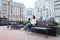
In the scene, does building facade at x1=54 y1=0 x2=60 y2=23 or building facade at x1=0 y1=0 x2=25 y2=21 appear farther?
building facade at x1=0 y1=0 x2=25 y2=21

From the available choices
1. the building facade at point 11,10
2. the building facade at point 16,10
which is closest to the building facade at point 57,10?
the building facade at point 11,10

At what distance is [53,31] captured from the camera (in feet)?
28.3

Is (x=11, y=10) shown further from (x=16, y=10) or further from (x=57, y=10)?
(x=57, y=10)

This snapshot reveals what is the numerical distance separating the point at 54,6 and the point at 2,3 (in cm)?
2903

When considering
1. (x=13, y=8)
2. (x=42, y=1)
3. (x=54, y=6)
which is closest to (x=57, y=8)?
(x=54, y=6)

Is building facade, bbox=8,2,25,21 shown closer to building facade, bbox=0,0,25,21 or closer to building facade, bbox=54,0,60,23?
building facade, bbox=0,0,25,21

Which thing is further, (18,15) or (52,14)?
(18,15)

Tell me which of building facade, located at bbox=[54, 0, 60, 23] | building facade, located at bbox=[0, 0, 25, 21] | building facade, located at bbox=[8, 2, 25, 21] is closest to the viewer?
building facade, located at bbox=[54, 0, 60, 23]

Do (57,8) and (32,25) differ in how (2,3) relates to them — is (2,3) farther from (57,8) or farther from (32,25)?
(32,25)

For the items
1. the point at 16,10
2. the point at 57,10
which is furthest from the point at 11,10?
the point at 57,10

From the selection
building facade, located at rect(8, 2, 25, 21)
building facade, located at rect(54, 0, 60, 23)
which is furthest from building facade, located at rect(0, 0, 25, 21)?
building facade, located at rect(54, 0, 60, 23)

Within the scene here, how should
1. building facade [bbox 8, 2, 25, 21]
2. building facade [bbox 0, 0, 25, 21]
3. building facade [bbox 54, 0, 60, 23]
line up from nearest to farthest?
building facade [bbox 54, 0, 60, 23] < building facade [bbox 0, 0, 25, 21] < building facade [bbox 8, 2, 25, 21]

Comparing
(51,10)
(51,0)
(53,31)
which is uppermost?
(51,0)

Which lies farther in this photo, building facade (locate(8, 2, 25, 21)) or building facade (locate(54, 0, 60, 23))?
building facade (locate(8, 2, 25, 21))
